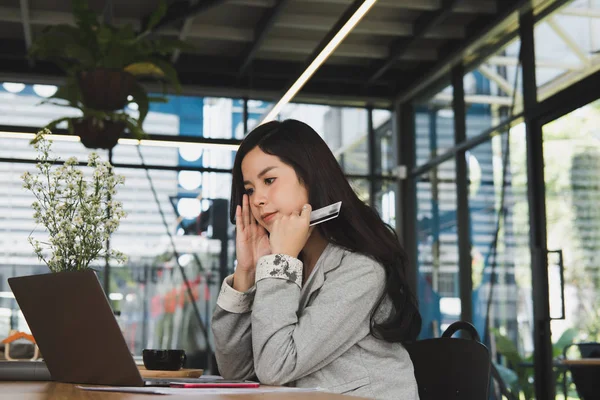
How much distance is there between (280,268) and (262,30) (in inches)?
241

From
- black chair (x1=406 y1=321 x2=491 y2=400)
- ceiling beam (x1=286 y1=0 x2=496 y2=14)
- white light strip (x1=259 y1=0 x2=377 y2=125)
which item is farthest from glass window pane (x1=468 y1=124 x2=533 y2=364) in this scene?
black chair (x1=406 y1=321 x2=491 y2=400)

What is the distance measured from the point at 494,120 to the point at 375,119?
2.48 meters

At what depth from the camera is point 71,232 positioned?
165 cm

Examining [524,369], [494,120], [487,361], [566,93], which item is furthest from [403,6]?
[487,361]

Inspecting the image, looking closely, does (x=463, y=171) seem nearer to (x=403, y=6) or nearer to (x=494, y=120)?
(x=494, y=120)

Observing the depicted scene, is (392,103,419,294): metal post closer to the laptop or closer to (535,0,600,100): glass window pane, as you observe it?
(535,0,600,100): glass window pane

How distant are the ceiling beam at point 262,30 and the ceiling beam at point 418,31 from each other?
1.36 meters

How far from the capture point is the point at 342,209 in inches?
69.6

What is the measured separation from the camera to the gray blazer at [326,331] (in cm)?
152

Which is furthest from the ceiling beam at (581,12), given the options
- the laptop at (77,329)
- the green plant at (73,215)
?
the laptop at (77,329)

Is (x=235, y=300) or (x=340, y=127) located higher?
(x=340, y=127)

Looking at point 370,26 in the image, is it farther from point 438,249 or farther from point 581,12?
point 438,249

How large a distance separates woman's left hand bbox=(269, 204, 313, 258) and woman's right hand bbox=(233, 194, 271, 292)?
5.6 inches

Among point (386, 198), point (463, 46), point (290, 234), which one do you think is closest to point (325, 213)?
point (290, 234)
